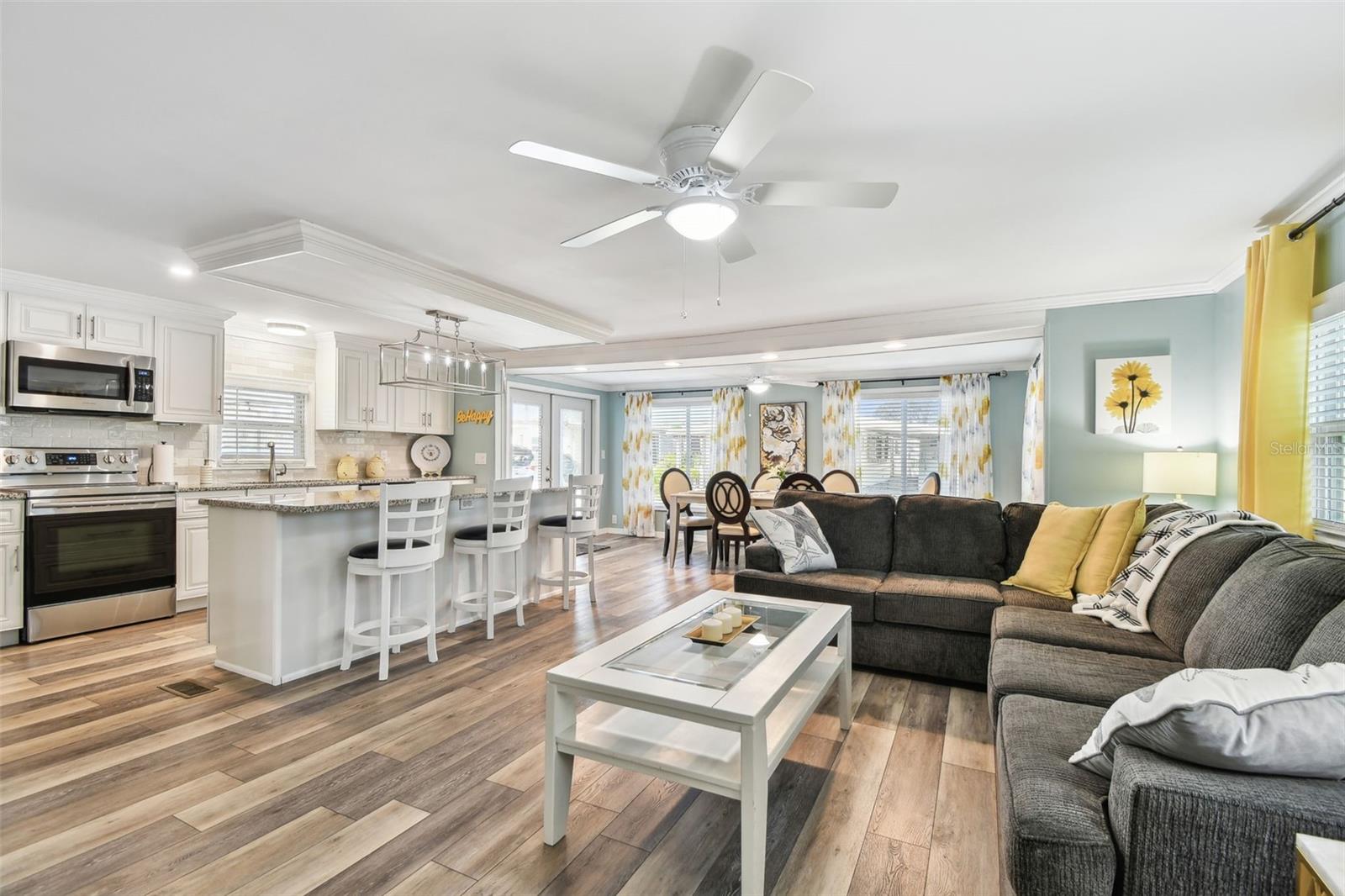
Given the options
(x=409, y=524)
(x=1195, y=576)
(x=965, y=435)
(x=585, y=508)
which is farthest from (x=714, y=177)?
(x=965, y=435)

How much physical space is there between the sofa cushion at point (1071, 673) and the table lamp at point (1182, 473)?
187 centimetres

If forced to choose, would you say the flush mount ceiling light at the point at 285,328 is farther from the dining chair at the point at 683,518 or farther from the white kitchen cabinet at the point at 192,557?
the dining chair at the point at 683,518

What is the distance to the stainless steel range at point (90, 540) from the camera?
3.91 meters

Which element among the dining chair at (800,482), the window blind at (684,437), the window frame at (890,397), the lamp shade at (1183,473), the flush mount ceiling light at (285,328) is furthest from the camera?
the window blind at (684,437)

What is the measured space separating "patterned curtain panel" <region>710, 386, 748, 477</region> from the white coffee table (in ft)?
20.4

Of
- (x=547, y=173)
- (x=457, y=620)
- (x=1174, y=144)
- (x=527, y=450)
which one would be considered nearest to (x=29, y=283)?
(x=457, y=620)

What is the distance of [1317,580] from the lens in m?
1.66

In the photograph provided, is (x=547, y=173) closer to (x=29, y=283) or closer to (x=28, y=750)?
(x=28, y=750)

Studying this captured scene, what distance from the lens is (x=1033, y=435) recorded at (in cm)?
601

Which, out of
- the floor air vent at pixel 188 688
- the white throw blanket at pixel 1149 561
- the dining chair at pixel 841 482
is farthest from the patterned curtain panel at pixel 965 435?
the floor air vent at pixel 188 688

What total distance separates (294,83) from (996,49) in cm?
207

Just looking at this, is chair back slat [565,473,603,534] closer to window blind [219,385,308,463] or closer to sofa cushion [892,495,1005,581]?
sofa cushion [892,495,1005,581]

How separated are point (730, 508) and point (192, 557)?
4413 mm

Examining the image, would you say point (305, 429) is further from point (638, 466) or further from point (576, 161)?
point (576, 161)
